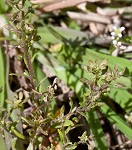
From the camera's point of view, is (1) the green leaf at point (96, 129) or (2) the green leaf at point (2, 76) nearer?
(1) the green leaf at point (96, 129)

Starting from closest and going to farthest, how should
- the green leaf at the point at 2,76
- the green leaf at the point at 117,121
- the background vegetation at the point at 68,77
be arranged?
the background vegetation at the point at 68,77
the green leaf at the point at 117,121
the green leaf at the point at 2,76

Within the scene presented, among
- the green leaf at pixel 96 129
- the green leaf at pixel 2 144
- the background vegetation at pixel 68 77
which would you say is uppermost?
the background vegetation at pixel 68 77

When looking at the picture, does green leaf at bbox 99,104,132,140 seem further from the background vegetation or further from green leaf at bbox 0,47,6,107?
green leaf at bbox 0,47,6,107

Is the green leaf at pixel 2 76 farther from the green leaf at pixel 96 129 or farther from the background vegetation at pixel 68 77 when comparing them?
the green leaf at pixel 96 129

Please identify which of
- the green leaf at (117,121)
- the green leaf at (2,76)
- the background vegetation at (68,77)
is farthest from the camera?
the green leaf at (2,76)

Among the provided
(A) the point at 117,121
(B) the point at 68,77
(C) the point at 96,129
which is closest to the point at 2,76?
(B) the point at 68,77

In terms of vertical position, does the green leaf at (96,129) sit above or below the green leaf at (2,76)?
below

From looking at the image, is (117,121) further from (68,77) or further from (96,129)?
(68,77)

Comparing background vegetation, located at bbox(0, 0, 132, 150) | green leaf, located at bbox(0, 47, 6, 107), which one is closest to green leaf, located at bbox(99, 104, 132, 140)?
background vegetation, located at bbox(0, 0, 132, 150)

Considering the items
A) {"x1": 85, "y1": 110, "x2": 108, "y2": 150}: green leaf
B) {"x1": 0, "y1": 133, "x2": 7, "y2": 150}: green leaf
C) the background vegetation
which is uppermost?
the background vegetation

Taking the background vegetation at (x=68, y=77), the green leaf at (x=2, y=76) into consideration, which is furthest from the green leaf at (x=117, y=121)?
the green leaf at (x=2, y=76)

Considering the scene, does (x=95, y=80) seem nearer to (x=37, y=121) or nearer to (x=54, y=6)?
(x=37, y=121)
